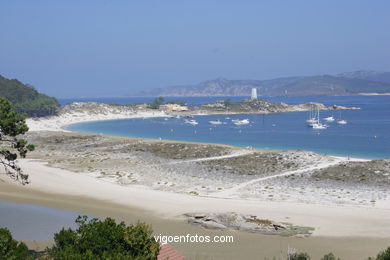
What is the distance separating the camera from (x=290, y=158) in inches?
1821

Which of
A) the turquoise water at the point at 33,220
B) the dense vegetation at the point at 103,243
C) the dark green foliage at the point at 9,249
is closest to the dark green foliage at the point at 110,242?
the dense vegetation at the point at 103,243

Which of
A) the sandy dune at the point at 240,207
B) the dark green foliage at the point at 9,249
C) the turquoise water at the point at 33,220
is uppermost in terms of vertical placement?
the dark green foliage at the point at 9,249

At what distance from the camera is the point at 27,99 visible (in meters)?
130

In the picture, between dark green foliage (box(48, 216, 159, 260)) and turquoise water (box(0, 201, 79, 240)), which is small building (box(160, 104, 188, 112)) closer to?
turquoise water (box(0, 201, 79, 240))

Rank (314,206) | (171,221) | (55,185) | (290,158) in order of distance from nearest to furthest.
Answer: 1. (171,221)
2. (314,206)
3. (55,185)
4. (290,158)

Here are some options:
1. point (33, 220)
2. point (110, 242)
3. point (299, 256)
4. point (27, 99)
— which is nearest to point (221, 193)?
point (33, 220)

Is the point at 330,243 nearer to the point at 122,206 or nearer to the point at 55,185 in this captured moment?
the point at 122,206

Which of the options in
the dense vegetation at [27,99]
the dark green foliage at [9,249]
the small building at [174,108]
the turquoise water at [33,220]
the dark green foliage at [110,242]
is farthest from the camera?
the small building at [174,108]

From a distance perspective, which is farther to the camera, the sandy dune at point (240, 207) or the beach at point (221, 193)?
the sandy dune at point (240, 207)

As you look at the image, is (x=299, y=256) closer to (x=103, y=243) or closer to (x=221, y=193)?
(x=103, y=243)

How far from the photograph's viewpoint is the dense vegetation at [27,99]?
409 feet

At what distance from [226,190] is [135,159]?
767 inches

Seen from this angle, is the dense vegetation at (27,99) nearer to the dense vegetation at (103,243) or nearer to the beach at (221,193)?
the beach at (221,193)

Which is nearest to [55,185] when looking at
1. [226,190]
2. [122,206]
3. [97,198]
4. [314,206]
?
[97,198]
